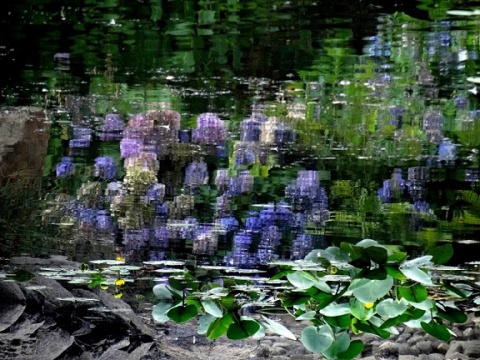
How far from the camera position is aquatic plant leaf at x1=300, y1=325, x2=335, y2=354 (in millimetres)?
958

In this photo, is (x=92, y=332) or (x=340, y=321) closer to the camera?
(x=340, y=321)

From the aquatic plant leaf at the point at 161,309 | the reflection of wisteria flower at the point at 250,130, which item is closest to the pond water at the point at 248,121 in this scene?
the reflection of wisteria flower at the point at 250,130

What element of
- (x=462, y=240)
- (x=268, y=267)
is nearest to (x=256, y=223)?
(x=268, y=267)

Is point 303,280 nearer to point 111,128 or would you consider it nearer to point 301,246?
point 301,246

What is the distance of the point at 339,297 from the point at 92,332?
59cm

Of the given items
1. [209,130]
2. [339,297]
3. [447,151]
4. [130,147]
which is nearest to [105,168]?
[130,147]

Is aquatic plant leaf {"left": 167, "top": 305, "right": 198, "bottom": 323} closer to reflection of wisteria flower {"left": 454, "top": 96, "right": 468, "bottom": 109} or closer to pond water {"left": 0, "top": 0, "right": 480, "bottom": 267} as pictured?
pond water {"left": 0, "top": 0, "right": 480, "bottom": 267}

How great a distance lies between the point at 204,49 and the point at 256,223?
0.33 m

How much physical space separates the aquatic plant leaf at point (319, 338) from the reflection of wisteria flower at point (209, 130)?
0.34m

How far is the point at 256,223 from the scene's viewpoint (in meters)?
1.03

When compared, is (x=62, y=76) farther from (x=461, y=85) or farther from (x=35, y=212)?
(x=461, y=85)

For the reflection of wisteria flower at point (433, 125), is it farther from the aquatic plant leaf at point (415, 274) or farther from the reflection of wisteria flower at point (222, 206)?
the reflection of wisteria flower at point (222, 206)

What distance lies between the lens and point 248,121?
0.89 m

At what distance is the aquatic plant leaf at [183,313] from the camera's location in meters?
0.96
